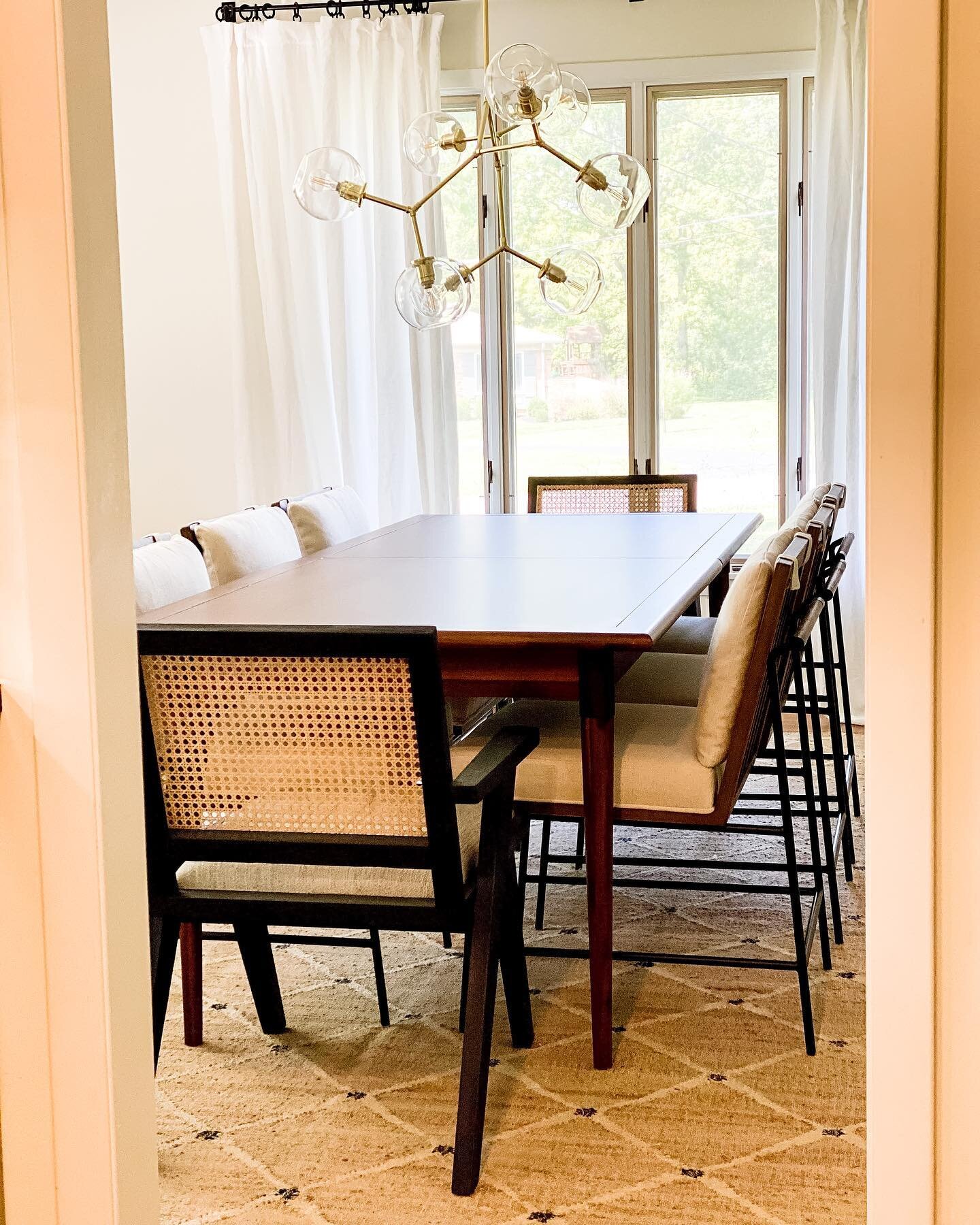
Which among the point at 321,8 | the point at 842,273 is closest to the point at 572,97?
the point at 842,273

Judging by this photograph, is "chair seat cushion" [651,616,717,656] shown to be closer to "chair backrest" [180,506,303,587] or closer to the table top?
the table top

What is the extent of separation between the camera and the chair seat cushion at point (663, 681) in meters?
3.24

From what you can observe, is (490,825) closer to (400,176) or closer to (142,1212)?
(142,1212)

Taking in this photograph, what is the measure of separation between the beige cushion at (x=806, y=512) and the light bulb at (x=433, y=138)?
1.18 meters

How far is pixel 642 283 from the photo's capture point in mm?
5258

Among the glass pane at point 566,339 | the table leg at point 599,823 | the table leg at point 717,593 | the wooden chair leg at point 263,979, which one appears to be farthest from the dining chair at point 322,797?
the glass pane at point 566,339

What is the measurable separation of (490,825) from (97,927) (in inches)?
31.9

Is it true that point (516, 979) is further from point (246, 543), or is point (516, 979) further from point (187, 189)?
point (187, 189)

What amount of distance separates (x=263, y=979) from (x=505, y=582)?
0.97 meters

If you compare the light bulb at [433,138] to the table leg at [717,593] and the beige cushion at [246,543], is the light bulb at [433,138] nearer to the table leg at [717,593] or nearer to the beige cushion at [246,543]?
the beige cushion at [246,543]

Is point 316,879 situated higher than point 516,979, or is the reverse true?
point 316,879

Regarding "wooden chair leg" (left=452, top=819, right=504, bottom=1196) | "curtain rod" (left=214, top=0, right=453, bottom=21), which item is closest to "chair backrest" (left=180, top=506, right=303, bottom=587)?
"wooden chair leg" (left=452, top=819, right=504, bottom=1196)

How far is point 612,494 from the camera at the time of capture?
15.6 ft

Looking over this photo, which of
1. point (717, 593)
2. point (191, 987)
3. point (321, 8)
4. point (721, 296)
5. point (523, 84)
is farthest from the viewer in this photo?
point (721, 296)
